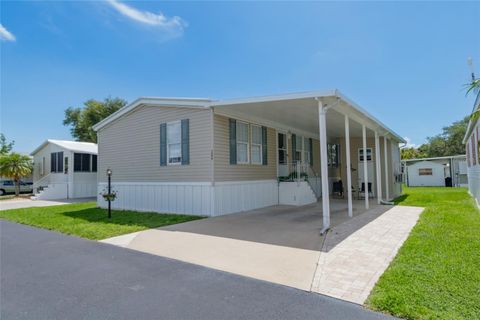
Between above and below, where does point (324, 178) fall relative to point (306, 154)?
below

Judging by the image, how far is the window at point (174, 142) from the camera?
926 cm

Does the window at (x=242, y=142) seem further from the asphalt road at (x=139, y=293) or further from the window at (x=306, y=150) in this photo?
the asphalt road at (x=139, y=293)

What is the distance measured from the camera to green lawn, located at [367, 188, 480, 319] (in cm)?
265

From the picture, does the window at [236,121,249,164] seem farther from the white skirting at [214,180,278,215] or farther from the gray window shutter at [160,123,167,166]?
the gray window shutter at [160,123,167,166]

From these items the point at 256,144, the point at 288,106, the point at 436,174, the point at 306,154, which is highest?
the point at 288,106

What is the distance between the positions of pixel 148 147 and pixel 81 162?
10.7 meters

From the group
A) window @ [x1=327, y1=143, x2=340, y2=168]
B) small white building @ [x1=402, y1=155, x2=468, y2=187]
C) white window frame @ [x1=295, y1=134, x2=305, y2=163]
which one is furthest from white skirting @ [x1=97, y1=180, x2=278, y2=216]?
small white building @ [x1=402, y1=155, x2=468, y2=187]

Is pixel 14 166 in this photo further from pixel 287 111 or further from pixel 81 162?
pixel 287 111

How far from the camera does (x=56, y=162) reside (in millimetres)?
18812

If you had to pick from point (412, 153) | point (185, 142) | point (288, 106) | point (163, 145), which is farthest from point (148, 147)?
point (412, 153)

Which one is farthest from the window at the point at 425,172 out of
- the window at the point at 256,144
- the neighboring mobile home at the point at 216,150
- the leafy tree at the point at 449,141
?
the window at the point at 256,144

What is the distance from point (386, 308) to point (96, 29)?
508 inches

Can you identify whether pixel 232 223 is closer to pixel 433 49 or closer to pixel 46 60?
pixel 433 49

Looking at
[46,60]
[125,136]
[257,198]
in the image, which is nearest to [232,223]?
[257,198]
